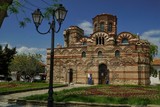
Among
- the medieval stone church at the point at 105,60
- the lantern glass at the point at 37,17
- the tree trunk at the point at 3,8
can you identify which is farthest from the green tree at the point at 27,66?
the tree trunk at the point at 3,8

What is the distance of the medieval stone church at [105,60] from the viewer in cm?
3916

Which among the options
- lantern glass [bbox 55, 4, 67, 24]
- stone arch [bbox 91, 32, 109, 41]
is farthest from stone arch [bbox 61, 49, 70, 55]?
lantern glass [bbox 55, 4, 67, 24]

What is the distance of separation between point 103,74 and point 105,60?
2246 millimetres

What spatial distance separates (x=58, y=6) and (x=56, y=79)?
112 feet

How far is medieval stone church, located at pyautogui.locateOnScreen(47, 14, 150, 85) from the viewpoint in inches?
1542

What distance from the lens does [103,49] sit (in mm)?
41406

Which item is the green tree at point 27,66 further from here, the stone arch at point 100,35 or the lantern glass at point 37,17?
the lantern glass at point 37,17

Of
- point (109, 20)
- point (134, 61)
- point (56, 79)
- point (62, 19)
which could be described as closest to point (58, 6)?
point (62, 19)

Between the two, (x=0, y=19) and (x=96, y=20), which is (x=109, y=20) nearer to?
(x=96, y=20)

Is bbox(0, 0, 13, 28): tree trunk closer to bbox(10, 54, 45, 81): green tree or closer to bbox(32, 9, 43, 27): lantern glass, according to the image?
bbox(32, 9, 43, 27): lantern glass

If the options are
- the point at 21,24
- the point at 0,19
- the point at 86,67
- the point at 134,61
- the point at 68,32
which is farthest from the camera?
the point at 68,32

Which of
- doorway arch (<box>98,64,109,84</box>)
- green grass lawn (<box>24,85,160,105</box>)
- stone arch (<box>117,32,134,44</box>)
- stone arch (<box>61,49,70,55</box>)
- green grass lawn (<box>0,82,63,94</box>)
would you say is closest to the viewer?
green grass lawn (<box>24,85,160,105</box>)

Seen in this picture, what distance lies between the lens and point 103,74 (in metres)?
41.3

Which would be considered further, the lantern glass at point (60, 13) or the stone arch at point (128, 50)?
the stone arch at point (128, 50)
